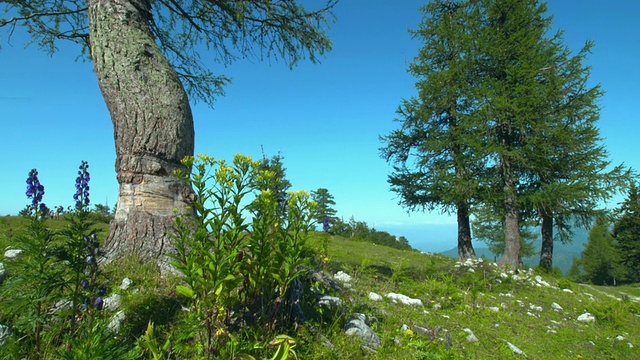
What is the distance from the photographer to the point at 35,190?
2523mm

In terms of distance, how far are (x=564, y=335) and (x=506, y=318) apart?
2.61 feet

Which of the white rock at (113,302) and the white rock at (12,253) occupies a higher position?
the white rock at (12,253)

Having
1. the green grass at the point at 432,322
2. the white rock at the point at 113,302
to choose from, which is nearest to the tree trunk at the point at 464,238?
the green grass at the point at 432,322

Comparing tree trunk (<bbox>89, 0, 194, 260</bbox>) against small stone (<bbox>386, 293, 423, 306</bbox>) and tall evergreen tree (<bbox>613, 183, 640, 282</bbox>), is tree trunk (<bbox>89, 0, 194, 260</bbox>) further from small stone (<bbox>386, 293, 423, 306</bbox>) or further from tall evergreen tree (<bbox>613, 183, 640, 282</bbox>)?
tall evergreen tree (<bbox>613, 183, 640, 282</bbox>)

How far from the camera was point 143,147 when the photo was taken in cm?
410

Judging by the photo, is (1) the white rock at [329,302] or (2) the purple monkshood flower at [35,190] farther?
(1) the white rock at [329,302]

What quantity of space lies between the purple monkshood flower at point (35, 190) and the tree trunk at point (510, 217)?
45.4 ft

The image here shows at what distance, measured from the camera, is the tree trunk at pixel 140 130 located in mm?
3986

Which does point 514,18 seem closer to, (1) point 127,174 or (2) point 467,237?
(2) point 467,237

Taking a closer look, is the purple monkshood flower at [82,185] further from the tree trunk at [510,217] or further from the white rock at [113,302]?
the tree trunk at [510,217]

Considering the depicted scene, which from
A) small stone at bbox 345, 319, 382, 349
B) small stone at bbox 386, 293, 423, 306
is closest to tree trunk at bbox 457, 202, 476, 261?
small stone at bbox 386, 293, 423, 306

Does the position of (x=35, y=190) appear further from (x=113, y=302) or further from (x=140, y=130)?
(x=140, y=130)

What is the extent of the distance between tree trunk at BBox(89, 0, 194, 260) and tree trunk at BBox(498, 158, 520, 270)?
12.4m

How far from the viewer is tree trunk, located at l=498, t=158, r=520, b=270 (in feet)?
41.4
